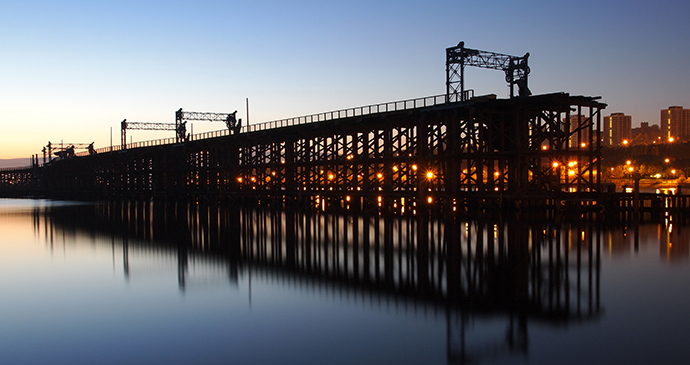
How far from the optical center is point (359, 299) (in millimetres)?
12836

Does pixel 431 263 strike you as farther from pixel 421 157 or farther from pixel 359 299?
pixel 421 157

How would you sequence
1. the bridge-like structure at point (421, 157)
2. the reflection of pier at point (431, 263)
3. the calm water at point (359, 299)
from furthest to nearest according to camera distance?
the bridge-like structure at point (421, 157)
the reflection of pier at point (431, 263)
the calm water at point (359, 299)

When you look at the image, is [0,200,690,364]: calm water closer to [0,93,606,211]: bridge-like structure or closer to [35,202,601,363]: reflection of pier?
[35,202,601,363]: reflection of pier

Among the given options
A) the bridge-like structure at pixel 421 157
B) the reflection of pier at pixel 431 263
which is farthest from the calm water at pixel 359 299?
the bridge-like structure at pixel 421 157

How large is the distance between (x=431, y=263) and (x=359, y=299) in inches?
179

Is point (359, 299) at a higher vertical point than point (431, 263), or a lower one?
lower

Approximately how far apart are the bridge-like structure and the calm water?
9.81 metres

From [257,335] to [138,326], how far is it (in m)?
2.71

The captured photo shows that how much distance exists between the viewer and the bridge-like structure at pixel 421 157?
1312 inches

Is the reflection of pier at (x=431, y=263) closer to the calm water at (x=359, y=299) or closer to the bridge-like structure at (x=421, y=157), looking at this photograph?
the calm water at (x=359, y=299)

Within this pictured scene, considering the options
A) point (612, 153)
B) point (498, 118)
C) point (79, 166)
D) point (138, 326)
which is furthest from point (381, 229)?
point (612, 153)

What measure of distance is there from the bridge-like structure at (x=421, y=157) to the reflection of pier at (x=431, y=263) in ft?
18.4

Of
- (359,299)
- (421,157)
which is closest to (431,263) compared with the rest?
(359,299)

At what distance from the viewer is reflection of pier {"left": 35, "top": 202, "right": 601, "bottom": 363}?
1120cm
